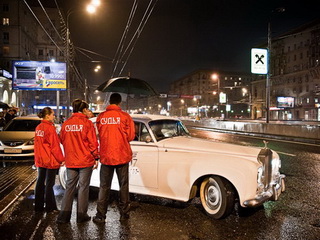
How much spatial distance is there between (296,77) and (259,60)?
6075cm

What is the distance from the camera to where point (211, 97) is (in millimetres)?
130375

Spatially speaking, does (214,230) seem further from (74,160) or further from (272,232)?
(74,160)

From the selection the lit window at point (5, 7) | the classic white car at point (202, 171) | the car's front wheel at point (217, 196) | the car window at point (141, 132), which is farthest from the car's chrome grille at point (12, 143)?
the lit window at point (5, 7)

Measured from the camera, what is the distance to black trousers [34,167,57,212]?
4930mm

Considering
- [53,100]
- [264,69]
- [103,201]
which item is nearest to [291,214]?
[103,201]

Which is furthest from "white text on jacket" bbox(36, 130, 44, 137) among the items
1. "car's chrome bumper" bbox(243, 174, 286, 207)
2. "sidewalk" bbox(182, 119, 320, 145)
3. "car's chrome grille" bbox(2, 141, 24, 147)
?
"sidewalk" bbox(182, 119, 320, 145)

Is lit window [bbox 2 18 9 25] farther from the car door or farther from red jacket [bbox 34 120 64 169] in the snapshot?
the car door

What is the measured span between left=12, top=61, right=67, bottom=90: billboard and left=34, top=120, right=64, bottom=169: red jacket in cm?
1953

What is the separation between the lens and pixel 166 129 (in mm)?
5602

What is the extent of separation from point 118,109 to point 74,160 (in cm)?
103

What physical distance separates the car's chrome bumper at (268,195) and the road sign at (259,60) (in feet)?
72.6

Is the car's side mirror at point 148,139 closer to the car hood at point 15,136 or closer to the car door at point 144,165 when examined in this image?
the car door at point 144,165

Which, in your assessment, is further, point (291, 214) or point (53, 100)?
point (53, 100)

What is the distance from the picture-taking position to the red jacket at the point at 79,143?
4.32 metres
